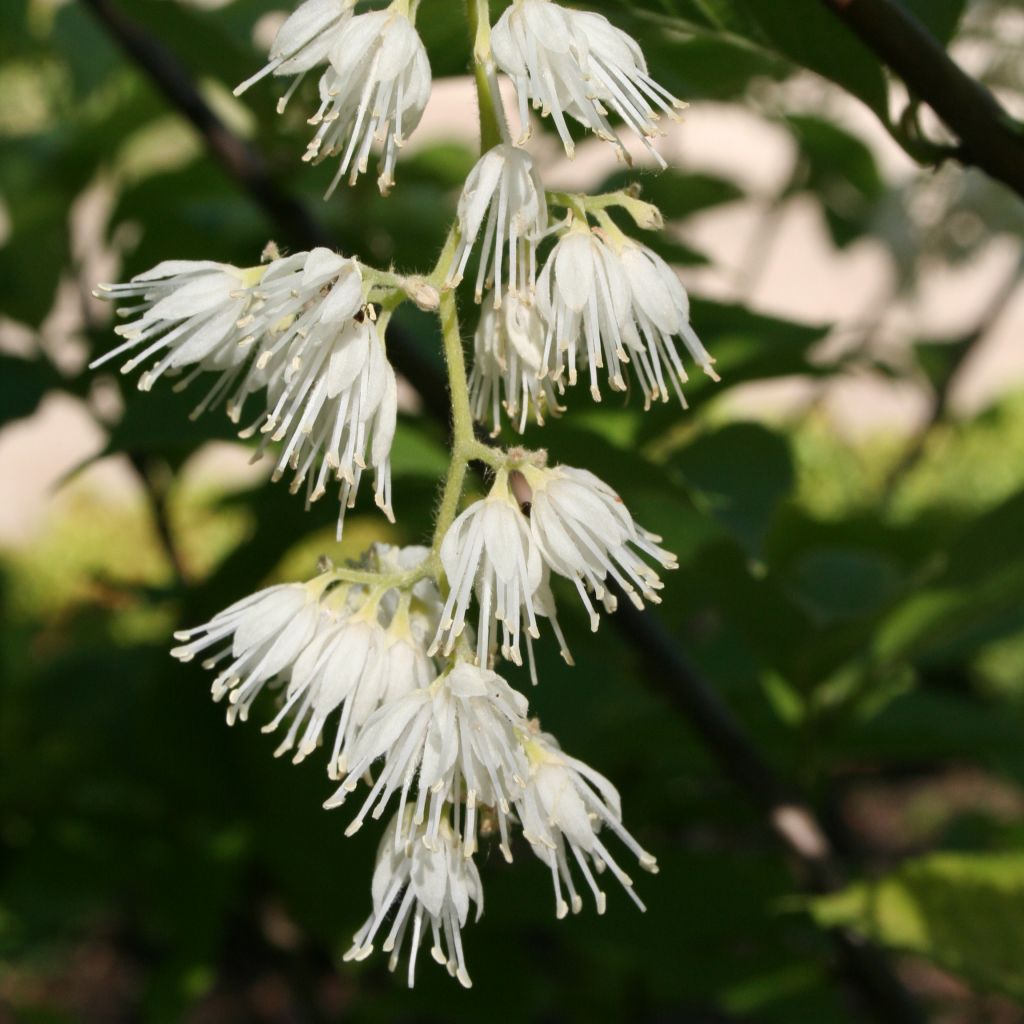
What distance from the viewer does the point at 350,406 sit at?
31.9 inches

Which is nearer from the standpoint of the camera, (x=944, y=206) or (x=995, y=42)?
(x=995, y=42)

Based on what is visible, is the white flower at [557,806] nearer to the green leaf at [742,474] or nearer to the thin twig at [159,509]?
the green leaf at [742,474]

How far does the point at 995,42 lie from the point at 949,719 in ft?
3.14

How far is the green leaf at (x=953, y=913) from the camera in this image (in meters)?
1.26

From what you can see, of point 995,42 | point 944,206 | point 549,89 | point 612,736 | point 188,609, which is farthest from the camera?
point 944,206

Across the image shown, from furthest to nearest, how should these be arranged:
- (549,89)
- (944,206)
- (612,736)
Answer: (944,206), (612,736), (549,89)

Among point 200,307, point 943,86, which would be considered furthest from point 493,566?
point 943,86

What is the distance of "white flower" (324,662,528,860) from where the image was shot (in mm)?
769

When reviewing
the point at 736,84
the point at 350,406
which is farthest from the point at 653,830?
the point at 350,406

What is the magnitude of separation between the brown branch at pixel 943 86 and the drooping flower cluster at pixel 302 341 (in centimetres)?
35

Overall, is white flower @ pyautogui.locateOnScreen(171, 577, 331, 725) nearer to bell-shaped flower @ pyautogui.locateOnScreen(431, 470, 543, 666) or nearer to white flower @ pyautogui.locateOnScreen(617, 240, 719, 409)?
bell-shaped flower @ pyautogui.locateOnScreen(431, 470, 543, 666)

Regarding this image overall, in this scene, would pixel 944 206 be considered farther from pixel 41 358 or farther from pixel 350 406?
pixel 350 406

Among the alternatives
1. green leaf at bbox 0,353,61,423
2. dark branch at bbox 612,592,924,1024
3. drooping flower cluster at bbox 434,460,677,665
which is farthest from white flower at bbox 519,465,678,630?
green leaf at bbox 0,353,61,423

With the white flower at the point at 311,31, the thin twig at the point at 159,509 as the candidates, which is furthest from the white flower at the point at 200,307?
the thin twig at the point at 159,509
